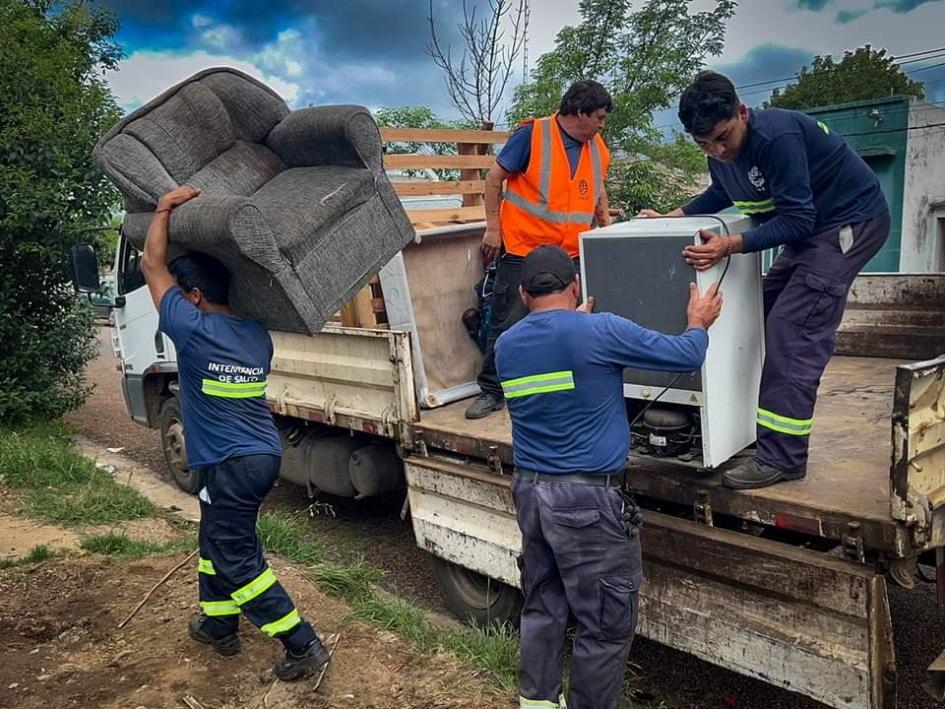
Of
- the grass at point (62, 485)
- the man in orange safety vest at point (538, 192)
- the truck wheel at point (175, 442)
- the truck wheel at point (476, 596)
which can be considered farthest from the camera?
the truck wheel at point (175, 442)

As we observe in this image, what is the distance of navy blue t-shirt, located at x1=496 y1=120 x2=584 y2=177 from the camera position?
14.2ft

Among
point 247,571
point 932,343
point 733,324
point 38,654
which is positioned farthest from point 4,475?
point 932,343

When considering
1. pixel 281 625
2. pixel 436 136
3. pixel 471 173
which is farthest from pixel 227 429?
pixel 471 173

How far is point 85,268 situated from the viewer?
6.27 meters

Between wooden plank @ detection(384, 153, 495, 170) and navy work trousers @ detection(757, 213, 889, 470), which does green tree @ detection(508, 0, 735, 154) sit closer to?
wooden plank @ detection(384, 153, 495, 170)

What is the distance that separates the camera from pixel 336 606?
4023 millimetres

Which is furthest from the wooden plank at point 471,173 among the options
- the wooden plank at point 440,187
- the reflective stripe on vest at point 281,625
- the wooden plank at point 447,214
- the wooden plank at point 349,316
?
the reflective stripe on vest at point 281,625

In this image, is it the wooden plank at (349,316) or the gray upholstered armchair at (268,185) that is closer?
the gray upholstered armchair at (268,185)

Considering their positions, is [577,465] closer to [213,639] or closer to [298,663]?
[298,663]

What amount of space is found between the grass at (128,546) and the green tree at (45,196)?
370cm

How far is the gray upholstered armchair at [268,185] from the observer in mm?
2887

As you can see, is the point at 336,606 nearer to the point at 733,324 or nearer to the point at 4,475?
the point at 733,324

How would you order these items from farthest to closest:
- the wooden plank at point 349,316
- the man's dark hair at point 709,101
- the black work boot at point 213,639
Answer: the wooden plank at point 349,316, the black work boot at point 213,639, the man's dark hair at point 709,101

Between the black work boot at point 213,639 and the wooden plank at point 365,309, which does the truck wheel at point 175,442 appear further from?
the black work boot at point 213,639
